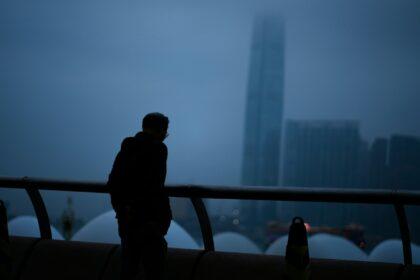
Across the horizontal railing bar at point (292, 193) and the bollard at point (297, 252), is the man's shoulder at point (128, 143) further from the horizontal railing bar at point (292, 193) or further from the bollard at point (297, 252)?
the bollard at point (297, 252)

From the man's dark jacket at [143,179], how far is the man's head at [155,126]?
0.15 ft

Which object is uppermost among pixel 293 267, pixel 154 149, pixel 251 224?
pixel 154 149

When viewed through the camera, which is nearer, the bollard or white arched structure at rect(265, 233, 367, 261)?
the bollard

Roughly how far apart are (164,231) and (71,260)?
1778 mm

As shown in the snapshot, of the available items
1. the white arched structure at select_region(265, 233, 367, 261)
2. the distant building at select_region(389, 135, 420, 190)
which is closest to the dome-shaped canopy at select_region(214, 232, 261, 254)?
the white arched structure at select_region(265, 233, 367, 261)

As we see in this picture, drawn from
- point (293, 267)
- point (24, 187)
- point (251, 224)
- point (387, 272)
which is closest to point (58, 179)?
point (24, 187)

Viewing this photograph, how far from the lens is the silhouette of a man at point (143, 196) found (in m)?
4.41

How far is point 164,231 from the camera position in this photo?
450 cm

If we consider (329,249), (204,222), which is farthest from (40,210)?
(329,249)

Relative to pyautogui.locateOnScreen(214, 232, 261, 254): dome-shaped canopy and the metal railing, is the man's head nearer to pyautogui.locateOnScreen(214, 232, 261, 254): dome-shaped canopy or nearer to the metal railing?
the metal railing

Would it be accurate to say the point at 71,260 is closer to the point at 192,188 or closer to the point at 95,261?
the point at 95,261

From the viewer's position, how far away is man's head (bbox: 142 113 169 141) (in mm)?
4484

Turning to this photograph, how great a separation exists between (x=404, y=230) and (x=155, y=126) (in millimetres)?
2127

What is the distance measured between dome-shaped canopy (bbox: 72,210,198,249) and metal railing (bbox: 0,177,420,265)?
17.3 meters
